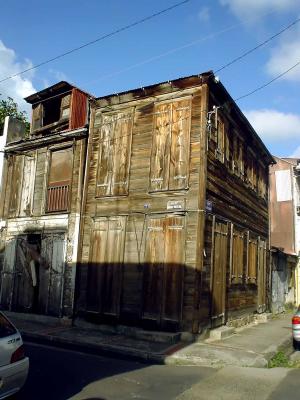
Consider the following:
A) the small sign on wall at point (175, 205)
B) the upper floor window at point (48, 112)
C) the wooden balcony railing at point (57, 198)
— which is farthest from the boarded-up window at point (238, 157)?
the upper floor window at point (48, 112)

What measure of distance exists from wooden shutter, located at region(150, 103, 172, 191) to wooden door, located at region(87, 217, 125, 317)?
1.70 metres

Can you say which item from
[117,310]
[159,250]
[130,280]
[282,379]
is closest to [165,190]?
[159,250]

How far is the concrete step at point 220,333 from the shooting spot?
12.2 meters

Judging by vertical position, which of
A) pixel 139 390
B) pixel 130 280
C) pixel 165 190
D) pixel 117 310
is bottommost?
pixel 139 390

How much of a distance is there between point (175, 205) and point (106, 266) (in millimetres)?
3030

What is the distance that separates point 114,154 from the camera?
14.3 m

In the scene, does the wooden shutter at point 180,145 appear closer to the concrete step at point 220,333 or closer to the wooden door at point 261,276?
the concrete step at point 220,333

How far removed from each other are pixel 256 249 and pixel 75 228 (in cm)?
802

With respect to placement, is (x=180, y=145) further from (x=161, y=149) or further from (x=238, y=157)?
(x=238, y=157)

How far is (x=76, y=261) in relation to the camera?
14.3m

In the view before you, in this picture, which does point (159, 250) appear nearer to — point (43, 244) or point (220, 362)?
point (220, 362)

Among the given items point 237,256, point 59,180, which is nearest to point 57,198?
point 59,180

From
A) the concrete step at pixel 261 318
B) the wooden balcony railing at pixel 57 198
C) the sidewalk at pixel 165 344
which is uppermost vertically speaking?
the wooden balcony railing at pixel 57 198

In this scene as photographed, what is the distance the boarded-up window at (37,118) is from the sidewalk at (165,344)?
26.3 ft
